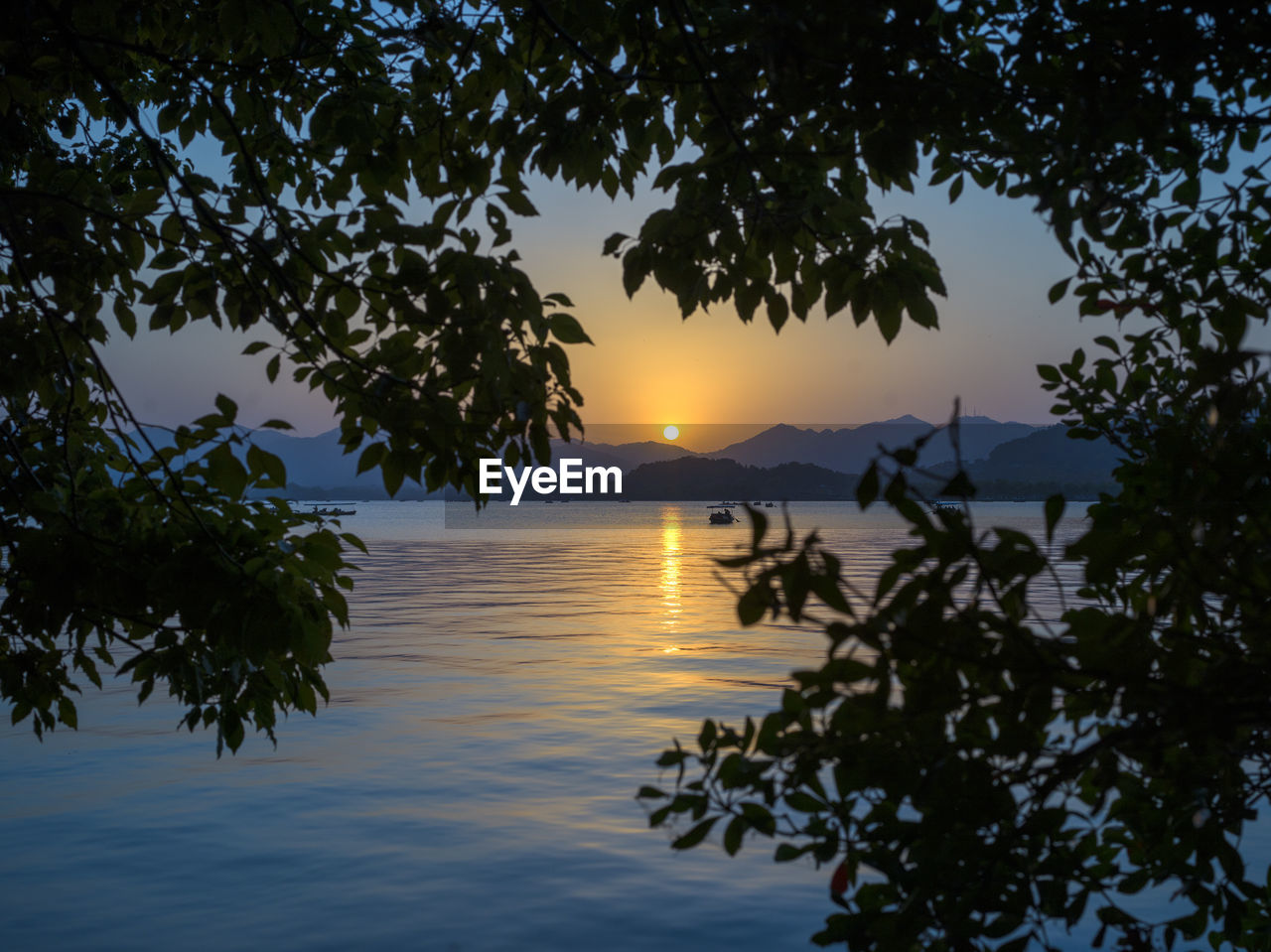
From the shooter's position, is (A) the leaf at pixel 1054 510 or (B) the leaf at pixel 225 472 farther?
(B) the leaf at pixel 225 472

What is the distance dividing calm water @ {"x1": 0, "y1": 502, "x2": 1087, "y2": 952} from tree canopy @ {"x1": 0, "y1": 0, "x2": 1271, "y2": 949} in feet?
7.86

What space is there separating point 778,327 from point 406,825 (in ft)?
26.0

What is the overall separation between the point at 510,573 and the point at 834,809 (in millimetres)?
40120

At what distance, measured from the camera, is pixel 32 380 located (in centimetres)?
481

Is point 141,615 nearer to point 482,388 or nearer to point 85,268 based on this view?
point 85,268

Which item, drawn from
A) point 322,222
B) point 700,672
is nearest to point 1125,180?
point 322,222

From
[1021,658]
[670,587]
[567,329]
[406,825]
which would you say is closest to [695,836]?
[1021,658]

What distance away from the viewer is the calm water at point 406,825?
305 inches

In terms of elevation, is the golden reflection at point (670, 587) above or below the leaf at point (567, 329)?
below

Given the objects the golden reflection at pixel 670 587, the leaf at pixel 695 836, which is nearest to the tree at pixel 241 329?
the leaf at pixel 695 836

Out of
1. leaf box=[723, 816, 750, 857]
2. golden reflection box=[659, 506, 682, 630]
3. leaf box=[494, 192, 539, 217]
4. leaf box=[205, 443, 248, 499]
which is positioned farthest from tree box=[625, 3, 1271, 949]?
golden reflection box=[659, 506, 682, 630]

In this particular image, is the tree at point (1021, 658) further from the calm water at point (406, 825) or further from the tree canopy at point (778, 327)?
the calm water at point (406, 825)

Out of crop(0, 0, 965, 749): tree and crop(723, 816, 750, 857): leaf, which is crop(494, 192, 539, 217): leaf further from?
crop(723, 816, 750, 857): leaf

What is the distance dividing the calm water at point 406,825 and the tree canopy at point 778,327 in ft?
7.86
